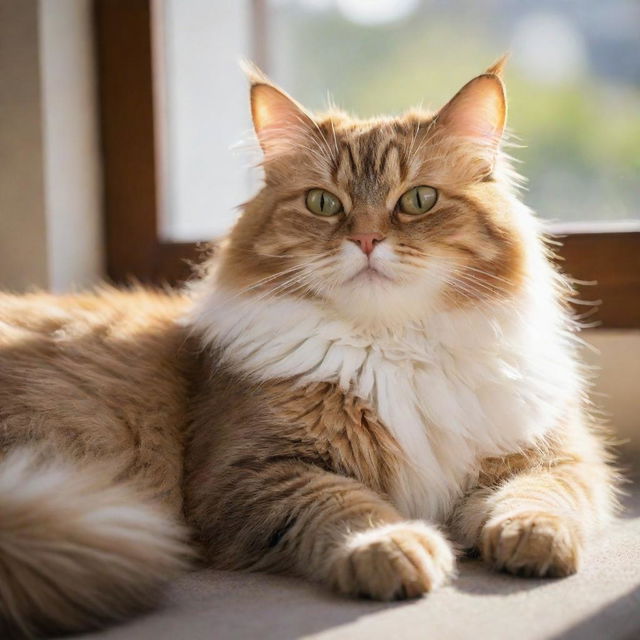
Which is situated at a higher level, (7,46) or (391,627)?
(7,46)

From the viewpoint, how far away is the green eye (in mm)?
1633

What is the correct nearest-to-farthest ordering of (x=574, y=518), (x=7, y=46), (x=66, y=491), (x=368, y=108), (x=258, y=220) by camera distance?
(x=66, y=491), (x=574, y=518), (x=258, y=220), (x=7, y=46), (x=368, y=108)

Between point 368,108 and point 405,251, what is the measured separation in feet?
4.27

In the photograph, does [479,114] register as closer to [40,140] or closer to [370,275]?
[370,275]

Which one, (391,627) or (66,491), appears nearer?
(391,627)

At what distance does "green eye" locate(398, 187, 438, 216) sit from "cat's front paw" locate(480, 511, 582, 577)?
637 millimetres

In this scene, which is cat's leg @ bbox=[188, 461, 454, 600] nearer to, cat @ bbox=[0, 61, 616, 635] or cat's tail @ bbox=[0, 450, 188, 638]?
cat @ bbox=[0, 61, 616, 635]

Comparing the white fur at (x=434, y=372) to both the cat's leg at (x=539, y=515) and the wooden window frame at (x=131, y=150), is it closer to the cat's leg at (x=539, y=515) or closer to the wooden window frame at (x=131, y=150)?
the cat's leg at (x=539, y=515)

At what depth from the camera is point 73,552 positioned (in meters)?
1.10

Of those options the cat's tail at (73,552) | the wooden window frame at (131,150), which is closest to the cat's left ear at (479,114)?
the cat's tail at (73,552)

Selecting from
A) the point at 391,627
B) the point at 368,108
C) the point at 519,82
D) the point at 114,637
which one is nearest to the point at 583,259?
the point at 519,82

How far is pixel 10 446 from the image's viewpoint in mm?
1506

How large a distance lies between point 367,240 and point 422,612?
0.70 metres

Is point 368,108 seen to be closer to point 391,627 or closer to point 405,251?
point 405,251
